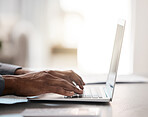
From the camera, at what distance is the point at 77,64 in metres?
3.40

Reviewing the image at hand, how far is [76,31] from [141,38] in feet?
Answer: 2.62

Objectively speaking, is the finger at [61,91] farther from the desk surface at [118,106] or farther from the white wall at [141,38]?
the white wall at [141,38]

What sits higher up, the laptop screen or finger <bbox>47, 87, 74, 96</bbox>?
the laptop screen

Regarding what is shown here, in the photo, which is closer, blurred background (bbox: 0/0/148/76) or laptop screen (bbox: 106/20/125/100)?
laptop screen (bbox: 106/20/125/100)

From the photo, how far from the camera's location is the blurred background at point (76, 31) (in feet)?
10.7

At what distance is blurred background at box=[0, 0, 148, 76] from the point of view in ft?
10.7

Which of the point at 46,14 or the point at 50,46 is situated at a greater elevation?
the point at 46,14

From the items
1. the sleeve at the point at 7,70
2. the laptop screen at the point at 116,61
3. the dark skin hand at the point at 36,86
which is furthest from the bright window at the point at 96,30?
the dark skin hand at the point at 36,86

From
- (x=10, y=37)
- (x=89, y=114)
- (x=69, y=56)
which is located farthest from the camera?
(x=69, y=56)

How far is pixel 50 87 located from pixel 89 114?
0.27 meters

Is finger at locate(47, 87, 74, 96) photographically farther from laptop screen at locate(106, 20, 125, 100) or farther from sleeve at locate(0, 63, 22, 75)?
sleeve at locate(0, 63, 22, 75)

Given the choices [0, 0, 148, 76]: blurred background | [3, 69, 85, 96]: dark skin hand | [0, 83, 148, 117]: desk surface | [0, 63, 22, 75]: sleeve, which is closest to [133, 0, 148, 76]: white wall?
[0, 0, 148, 76]: blurred background

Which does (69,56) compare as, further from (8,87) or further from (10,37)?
(8,87)

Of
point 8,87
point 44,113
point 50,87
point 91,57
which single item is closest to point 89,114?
point 44,113
